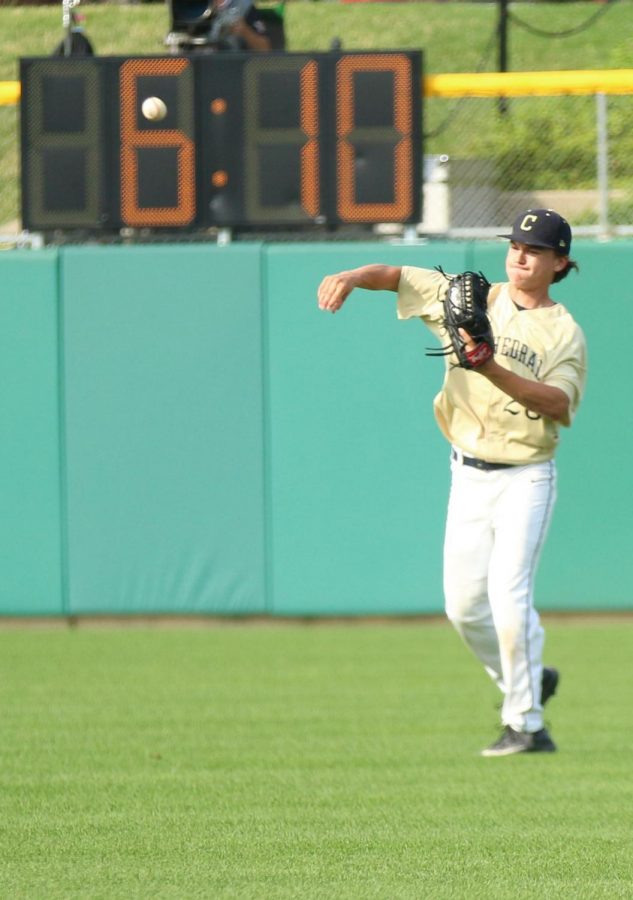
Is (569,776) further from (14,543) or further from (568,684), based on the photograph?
(14,543)

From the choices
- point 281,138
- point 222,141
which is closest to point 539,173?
point 281,138

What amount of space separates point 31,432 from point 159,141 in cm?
202

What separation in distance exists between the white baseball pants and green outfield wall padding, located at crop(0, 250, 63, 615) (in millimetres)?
5000

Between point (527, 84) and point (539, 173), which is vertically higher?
point (527, 84)

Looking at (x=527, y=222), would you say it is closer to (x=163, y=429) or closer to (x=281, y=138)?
(x=281, y=138)

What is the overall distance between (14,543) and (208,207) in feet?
8.10

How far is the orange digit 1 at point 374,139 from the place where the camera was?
1000cm

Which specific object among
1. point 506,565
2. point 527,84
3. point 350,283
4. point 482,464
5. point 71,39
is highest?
point 71,39

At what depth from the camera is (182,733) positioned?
657cm

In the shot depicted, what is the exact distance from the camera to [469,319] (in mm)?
5523

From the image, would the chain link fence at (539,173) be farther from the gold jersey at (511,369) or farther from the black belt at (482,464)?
the black belt at (482,464)

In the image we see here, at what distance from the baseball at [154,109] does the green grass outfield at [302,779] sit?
10.6ft

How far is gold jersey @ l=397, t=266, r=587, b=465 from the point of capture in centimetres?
596

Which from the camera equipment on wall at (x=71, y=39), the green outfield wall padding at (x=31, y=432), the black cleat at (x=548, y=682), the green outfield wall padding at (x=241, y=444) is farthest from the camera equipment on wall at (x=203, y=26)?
the black cleat at (x=548, y=682)
